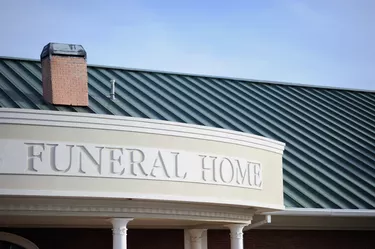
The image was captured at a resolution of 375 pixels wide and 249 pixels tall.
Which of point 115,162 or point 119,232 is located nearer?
point 115,162

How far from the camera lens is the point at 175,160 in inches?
695

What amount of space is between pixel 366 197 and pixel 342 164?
83.9 inches

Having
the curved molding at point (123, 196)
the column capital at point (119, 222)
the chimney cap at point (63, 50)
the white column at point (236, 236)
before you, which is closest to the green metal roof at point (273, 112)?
the chimney cap at point (63, 50)

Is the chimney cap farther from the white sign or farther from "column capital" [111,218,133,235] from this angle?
"column capital" [111,218,133,235]

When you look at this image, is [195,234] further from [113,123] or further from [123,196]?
[113,123]

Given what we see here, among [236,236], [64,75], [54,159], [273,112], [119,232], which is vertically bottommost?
[119,232]

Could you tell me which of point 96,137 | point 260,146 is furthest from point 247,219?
point 96,137

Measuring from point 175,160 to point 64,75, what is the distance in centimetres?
744

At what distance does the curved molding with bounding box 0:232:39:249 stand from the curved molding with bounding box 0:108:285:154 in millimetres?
5453

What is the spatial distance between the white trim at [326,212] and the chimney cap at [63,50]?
24.1ft

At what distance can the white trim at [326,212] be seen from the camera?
23156mm

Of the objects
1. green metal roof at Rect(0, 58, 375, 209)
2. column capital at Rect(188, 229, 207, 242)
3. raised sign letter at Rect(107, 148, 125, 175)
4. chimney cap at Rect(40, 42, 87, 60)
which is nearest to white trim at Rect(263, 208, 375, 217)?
green metal roof at Rect(0, 58, 375, 209)

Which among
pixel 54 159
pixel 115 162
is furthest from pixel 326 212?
pixel 54 159

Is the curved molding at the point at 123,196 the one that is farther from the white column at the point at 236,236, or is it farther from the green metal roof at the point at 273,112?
the green metal roof at the point at 273,112
